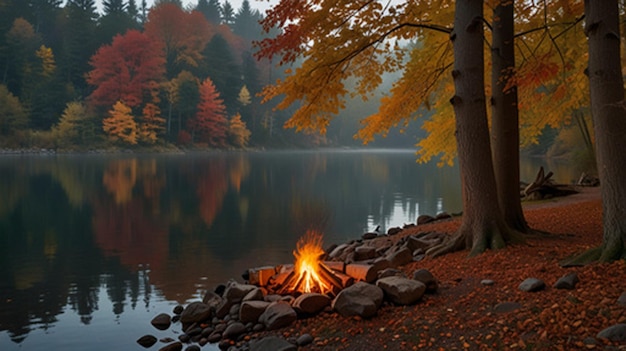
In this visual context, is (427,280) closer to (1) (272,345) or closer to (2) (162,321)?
(1) (272,345)

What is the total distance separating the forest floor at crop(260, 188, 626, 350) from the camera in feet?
15.3

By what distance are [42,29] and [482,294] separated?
77.5 m

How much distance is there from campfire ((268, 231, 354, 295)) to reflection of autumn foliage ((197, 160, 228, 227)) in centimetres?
955

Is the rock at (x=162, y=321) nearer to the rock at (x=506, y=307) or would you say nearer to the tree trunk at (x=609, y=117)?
the rock at (x=506, y=307)

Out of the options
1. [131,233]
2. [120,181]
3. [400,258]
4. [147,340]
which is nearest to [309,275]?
[400,258]

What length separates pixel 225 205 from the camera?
22094 millimetres

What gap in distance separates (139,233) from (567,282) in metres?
13.0

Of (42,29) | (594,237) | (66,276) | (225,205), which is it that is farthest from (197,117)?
(594,237)

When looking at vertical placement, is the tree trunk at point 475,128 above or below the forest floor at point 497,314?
above

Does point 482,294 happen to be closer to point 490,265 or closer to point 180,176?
point 490,265

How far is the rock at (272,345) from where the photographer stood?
5754mm

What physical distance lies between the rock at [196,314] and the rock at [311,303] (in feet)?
5.12

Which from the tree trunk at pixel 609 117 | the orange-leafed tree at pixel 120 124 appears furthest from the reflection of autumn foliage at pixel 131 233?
the orange-leafed tree at pixel 120 124

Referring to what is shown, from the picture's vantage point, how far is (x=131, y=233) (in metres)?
15.5
